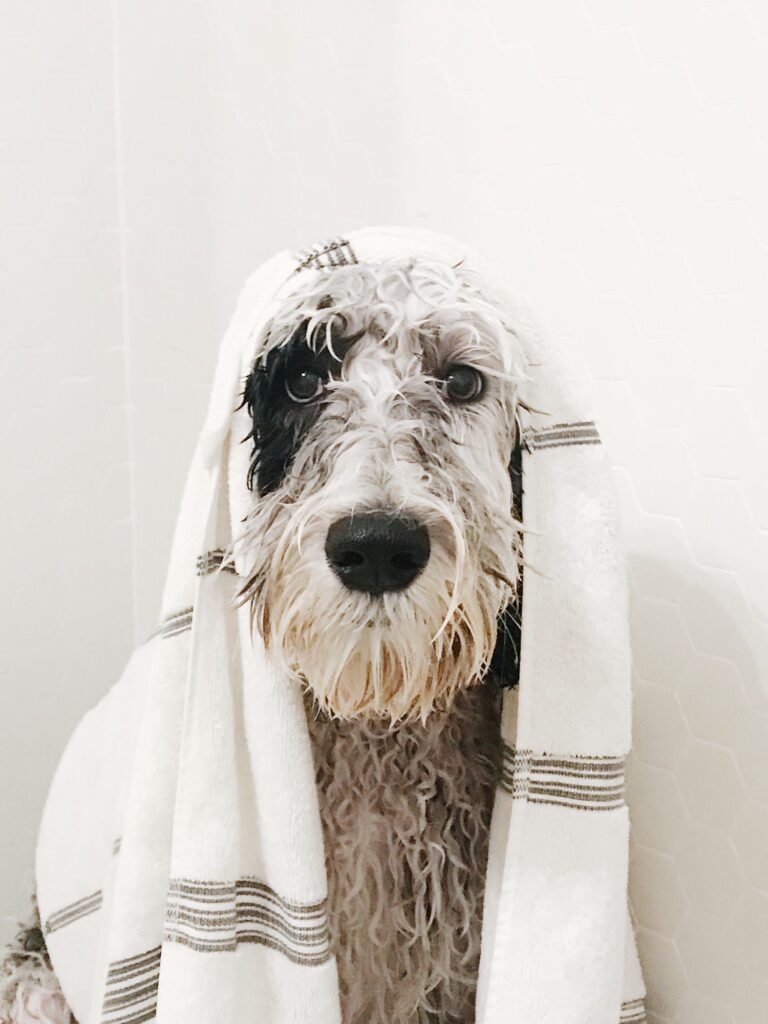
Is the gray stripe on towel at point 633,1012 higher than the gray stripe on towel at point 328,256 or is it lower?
lower

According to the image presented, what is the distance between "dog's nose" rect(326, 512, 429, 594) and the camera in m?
0.77

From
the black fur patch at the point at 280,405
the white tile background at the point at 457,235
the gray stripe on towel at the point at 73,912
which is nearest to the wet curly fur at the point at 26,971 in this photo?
the gray stripe on towel at the point at 73,912

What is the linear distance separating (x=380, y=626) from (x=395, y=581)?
0.04 m

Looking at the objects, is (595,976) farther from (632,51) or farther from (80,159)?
(80,159)

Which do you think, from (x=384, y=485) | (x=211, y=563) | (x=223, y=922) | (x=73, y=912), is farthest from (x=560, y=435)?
(x=73, y=912)

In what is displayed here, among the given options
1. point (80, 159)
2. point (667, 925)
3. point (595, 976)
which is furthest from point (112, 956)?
point (80, 159)

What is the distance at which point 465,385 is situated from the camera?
93 centimetres

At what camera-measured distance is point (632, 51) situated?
1004 mm

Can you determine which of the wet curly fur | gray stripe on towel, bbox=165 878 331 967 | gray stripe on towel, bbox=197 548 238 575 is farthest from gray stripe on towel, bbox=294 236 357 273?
the wet curly fur

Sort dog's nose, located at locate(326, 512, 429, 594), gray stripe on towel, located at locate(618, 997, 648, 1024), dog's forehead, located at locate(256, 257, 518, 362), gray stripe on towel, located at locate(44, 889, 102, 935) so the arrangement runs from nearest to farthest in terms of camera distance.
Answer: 1. dog's nose, located at locate(326, 512, 429, 594)
2. dog's forehead, located at locate(256, 257, 518, 362)
3. gray stripe on towel, located at locate(618, 997, 648, 1024)
4. gray stripe on towel, located at locate(44, 889, 102, 935)

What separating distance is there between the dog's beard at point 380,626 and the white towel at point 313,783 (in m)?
0.07

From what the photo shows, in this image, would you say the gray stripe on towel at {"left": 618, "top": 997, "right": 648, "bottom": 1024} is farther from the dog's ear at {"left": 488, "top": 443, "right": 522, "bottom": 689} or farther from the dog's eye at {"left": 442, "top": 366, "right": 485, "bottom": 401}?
the dog's eye at {"left": 442, "top": 366, "right": 485, "bottom": 401}

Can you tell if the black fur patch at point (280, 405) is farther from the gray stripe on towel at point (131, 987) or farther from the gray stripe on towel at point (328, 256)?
the gray stripe on towel at point (131, 987)

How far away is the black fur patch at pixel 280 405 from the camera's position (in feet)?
2.97
